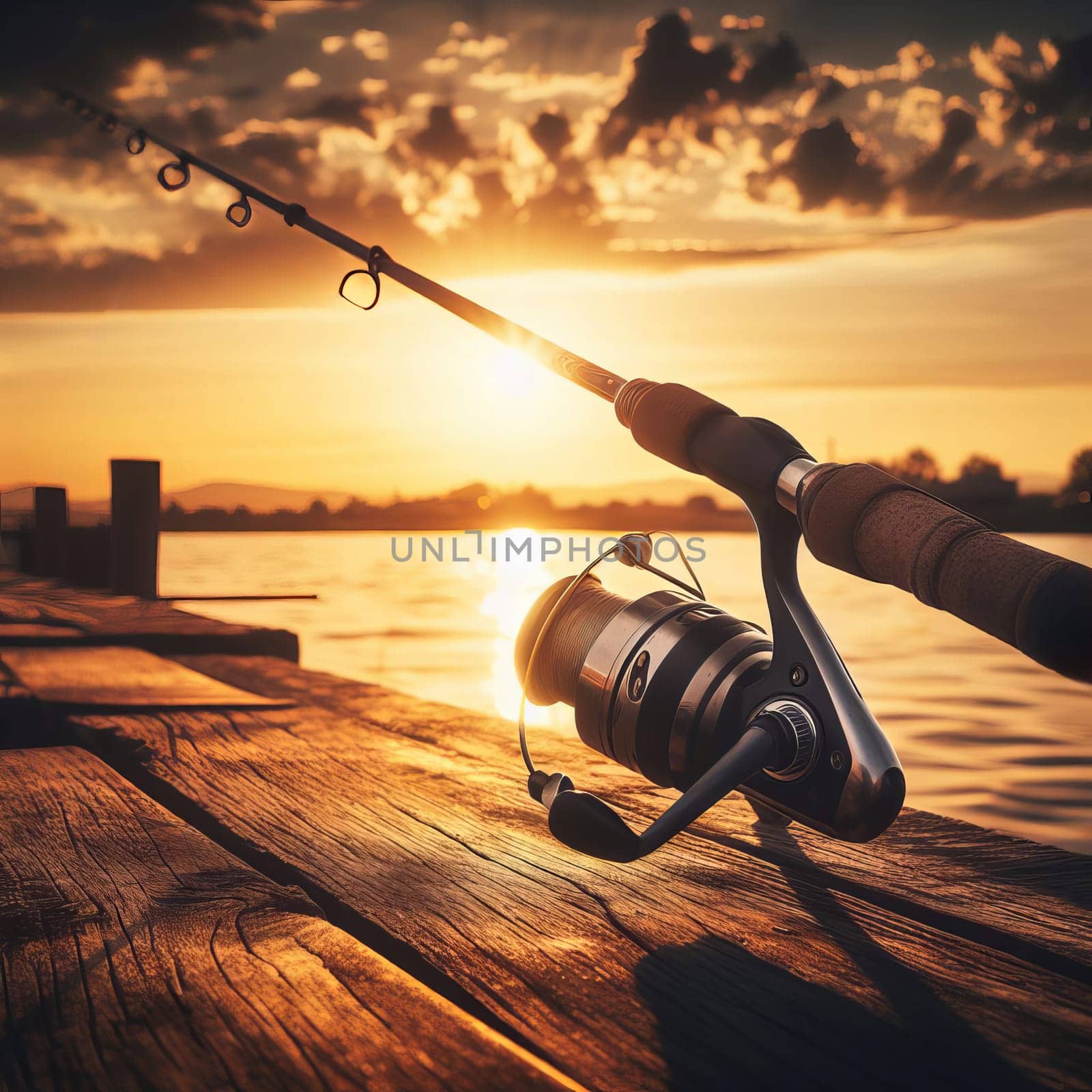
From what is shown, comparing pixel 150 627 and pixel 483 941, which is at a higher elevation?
pixel 483 941

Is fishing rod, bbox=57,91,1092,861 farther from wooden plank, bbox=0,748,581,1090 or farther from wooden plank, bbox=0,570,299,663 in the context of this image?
wooden plank, bbox=0,570,299,663

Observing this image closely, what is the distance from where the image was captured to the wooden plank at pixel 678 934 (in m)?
1.01

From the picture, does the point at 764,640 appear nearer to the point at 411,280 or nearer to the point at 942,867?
the point at 942,867

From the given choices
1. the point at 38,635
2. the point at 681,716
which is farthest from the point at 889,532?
the point at 38,635

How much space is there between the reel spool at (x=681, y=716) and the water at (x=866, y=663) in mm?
391

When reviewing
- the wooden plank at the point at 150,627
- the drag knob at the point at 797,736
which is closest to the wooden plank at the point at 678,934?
the drag knob at the point at 797,736

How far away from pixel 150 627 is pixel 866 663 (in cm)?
913

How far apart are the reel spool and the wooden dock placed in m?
0.10

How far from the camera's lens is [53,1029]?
102 centimetres

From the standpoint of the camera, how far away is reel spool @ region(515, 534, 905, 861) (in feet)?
Result: 4.45

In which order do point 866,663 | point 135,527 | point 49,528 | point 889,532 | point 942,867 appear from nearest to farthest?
point 889,532 < point 942,867 < point 135,527 < point 49,528 < point 866,663

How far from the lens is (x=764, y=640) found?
5.24 feet

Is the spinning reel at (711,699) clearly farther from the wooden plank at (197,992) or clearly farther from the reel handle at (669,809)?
the wooden plank at (197,992)

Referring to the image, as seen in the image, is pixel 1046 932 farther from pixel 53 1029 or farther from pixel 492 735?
pixel 492 735
